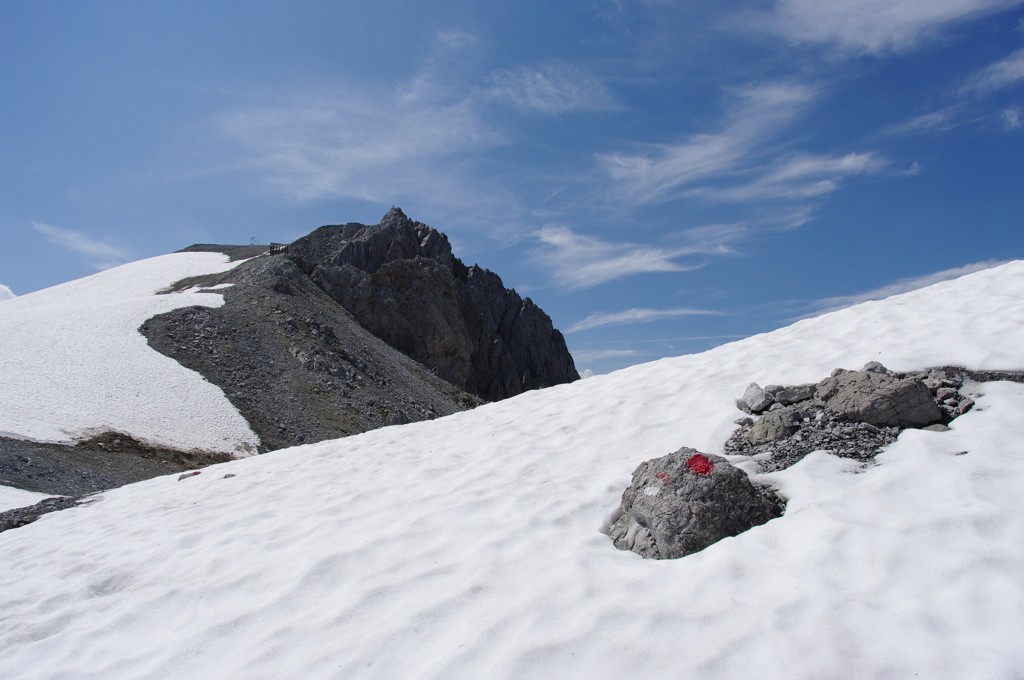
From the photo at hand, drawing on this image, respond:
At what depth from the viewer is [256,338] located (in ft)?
123

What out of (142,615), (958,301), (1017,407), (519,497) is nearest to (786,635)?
(519,497)

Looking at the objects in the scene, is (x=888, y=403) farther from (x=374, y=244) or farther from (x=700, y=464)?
(x=374, y=244)

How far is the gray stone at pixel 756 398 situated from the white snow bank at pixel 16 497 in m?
15.1

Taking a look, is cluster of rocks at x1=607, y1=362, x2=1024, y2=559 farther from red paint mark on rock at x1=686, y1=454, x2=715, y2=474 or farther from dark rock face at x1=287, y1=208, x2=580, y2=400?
dark rock face at x1=287, y1=208, x2=580, y2=400

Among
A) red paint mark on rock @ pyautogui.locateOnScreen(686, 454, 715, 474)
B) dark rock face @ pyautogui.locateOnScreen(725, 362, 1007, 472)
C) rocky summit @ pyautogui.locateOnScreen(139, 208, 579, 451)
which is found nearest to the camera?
red paint mark on rock @ pyautogui.locateOnScreen(686, 454, 715, 474)

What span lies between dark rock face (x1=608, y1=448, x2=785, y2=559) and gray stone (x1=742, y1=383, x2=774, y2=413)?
6.98 ft

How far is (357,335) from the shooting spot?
48.2 m

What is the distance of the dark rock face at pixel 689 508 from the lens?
438cm

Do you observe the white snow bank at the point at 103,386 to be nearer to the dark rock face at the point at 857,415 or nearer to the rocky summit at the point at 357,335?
the rocky summit at the point at 357,335

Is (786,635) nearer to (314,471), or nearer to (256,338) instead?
(314,471)

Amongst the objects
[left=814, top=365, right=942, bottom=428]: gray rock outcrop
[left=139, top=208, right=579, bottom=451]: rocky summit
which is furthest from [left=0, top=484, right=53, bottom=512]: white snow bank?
[left=814, top=365, right=942, bottom=428]: gray rock outcrop

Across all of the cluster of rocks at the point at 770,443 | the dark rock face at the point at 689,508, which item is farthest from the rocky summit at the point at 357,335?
the dark rock face at the point at 689,508

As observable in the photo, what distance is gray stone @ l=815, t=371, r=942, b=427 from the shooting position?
5.54 meters

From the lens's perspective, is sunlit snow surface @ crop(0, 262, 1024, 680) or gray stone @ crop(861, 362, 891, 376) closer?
sunlit snow surface @ crop(0, 262, 1024, 680)
